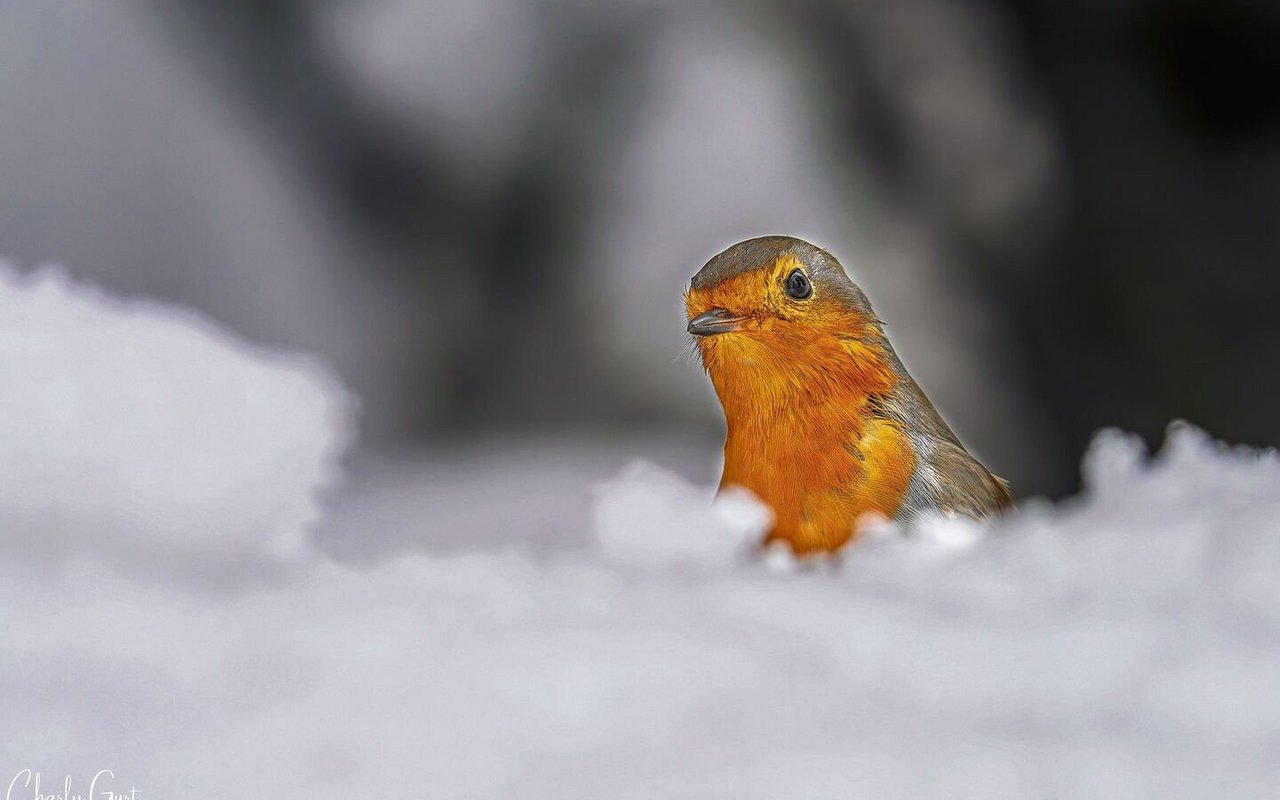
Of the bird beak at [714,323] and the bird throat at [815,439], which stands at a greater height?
the bird beak at [714,323]

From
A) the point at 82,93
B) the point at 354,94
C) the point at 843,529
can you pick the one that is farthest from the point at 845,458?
the point at 82,93

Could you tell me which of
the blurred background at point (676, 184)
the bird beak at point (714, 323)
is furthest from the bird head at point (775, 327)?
the blurred background at point (676, 184)

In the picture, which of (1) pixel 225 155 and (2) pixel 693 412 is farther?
(2) pixel 693 412

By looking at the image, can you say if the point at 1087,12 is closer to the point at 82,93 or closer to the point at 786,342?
the point at 786,342

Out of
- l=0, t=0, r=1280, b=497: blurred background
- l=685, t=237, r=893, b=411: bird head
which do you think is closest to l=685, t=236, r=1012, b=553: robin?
l=685, t=237, r=893, b=411: bird head

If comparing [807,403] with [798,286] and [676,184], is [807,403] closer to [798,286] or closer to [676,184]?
[798,286]

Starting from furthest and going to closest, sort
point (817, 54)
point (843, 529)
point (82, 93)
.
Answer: point (817, 54) < point (82, 93) < point (843, 529)

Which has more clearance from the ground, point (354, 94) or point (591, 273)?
point (354, 94)

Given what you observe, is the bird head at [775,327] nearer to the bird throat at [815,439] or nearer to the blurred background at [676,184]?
the bird throat at [815,439]
